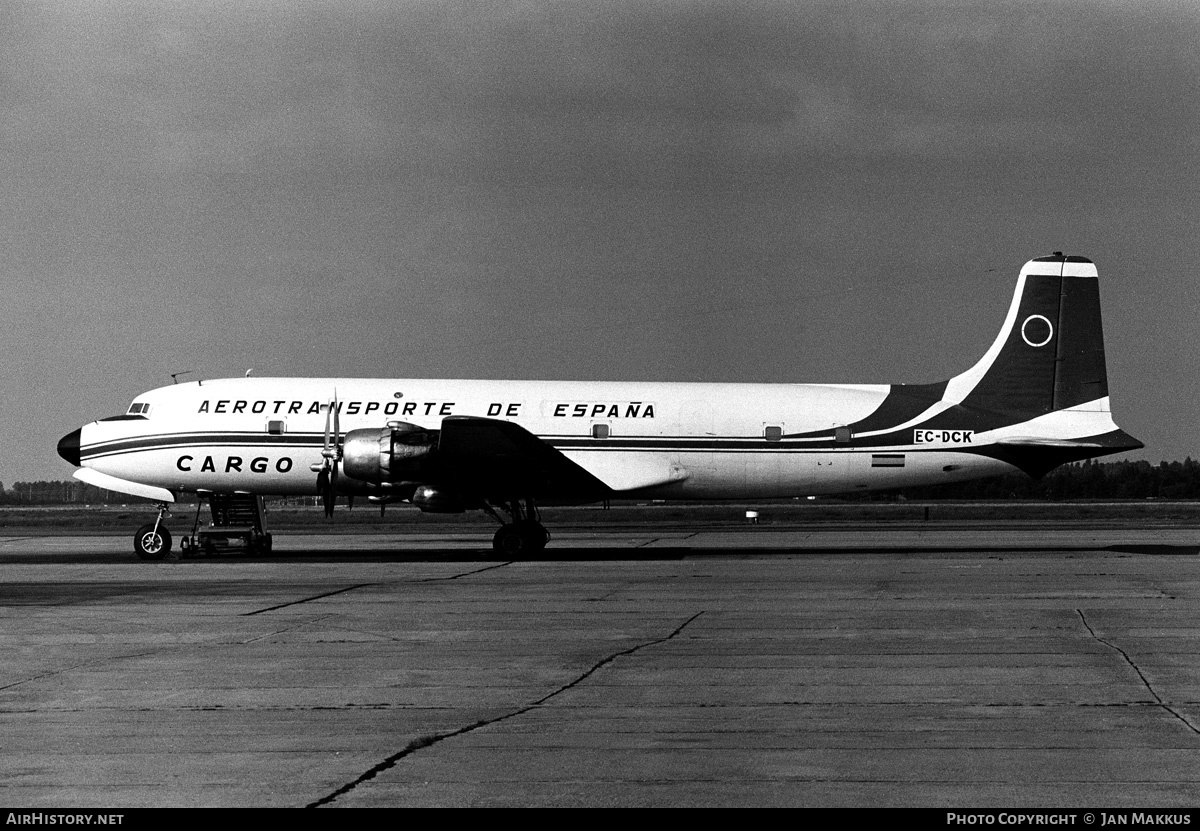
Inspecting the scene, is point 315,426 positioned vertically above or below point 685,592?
above

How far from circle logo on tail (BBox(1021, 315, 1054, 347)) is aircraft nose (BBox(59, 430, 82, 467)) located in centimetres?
2538

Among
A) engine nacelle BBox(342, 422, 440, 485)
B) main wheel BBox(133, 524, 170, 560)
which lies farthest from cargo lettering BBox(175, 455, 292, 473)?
engine nacelle BBox(342, 422, 440, 485)

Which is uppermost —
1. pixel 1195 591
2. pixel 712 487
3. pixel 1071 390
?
pixel 1071 390

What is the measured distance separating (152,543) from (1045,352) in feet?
77.2

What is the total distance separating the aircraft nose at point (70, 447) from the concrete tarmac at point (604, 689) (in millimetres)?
8607

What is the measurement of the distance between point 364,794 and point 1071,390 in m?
28.3

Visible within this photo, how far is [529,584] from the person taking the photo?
2228cm

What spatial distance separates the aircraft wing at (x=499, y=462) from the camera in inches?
1128

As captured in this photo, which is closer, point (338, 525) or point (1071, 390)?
point (1071, 390)

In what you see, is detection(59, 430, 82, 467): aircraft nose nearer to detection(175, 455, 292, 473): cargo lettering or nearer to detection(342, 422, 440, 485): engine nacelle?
detection(175, 455, 292, 473): cargo lettering

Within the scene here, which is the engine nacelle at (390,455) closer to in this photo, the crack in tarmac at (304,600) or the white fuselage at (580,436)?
the white fuselage at (580,436)

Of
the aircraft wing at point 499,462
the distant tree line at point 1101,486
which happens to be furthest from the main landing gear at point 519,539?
the distant tree line at point 1101,486
